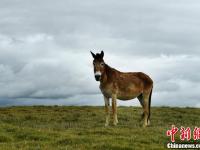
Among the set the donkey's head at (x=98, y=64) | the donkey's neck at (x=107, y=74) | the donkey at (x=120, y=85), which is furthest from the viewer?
the donkey's neck at (x=107, y=74)

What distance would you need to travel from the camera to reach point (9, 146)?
16.4m

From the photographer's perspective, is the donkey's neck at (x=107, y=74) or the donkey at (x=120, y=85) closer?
the donkey at (x=120, y=85)

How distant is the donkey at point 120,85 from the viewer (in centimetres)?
2292

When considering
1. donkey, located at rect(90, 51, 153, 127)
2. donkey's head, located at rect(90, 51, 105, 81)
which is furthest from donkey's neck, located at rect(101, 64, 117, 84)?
donkey's head, located at rect(90, 51, 105, 81)

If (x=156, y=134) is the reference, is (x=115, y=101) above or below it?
above

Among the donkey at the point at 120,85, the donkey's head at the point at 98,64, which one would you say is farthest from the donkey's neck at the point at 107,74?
the donkey's head at the point at 98,64

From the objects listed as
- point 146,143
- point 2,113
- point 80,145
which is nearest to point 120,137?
point 146,143

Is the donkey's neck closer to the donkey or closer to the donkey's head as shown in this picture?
the donkey

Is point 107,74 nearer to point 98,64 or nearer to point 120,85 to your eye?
point 120,85

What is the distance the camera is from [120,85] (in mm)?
23969

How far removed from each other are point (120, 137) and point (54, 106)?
75.9 feet

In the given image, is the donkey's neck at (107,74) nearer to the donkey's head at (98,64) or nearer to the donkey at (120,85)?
the donkey at (120,85)

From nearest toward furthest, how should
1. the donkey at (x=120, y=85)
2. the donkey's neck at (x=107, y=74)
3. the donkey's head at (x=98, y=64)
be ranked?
the donkey's head at (x=98, y=64) < the donkey at (x=120, y=85) < the donkey's neck at (x=107, y=74)

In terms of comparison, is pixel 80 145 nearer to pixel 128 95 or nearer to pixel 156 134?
pixel 156 134
